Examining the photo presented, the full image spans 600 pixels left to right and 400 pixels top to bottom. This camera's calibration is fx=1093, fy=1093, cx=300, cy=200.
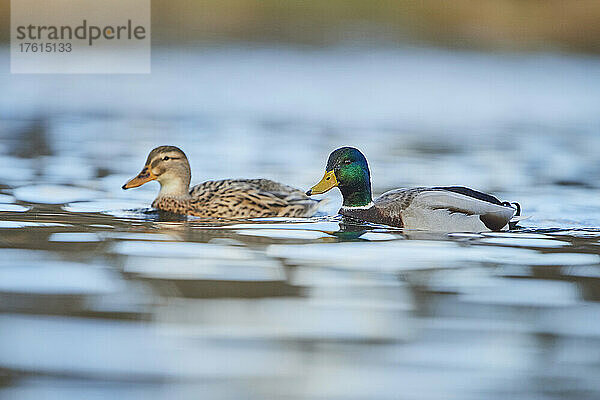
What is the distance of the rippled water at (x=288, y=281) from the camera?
3436 mm

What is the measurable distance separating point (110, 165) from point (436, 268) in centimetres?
522

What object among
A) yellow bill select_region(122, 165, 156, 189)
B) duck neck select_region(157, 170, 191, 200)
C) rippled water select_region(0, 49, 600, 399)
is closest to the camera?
rippled water select_region(0, 49, 600, 399)

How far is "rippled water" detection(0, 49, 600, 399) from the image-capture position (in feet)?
11.3

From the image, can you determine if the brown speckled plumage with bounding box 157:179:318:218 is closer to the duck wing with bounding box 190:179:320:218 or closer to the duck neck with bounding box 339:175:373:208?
the duck wing with bounding box 190:179:320:218

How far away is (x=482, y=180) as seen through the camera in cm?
948

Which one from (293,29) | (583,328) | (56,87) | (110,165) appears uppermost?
(293,29)

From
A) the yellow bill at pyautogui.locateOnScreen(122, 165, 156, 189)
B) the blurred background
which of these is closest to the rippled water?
the blurred background

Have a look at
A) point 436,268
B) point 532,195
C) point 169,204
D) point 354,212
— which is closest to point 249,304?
point 436,268

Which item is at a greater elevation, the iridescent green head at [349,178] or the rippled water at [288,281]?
the iridescent green head at [349,178]

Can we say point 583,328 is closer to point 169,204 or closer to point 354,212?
point 354,212

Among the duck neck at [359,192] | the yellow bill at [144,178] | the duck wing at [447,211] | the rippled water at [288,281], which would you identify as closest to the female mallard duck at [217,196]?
the yellow bill at [144,178]

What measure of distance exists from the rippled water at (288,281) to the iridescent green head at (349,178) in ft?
0.71

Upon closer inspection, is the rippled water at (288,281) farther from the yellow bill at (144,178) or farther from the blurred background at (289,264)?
the yellow bill at (144,178)

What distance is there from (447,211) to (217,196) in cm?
171
